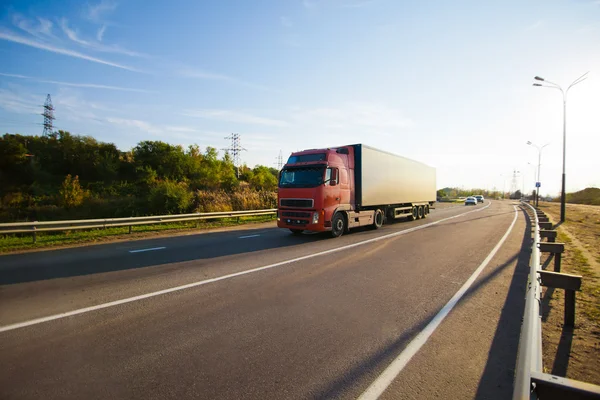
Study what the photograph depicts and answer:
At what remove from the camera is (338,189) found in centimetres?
1194

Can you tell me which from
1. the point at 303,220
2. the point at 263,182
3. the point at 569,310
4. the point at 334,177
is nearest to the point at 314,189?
the point at 334,177

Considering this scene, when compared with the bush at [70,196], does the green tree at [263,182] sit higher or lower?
higher

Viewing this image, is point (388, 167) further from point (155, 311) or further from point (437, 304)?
point (155, 311)

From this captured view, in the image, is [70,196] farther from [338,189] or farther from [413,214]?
[413,214]

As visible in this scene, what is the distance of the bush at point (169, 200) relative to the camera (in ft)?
71.9

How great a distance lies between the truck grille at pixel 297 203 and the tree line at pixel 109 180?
10.7 metres

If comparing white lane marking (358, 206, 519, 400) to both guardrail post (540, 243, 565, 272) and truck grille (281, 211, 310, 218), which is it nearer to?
guardrail post (540, 243, 565, 272)

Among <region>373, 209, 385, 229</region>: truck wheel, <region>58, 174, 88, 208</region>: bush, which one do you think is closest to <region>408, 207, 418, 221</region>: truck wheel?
<region>373, 209, 385, 229</region>: truck wheel

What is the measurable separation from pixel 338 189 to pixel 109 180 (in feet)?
146

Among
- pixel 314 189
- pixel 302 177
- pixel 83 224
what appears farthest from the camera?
pixel 83 224

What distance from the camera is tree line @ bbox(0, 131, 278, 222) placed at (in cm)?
2400

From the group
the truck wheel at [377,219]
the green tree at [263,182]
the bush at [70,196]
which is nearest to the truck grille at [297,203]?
the truck wheel at [377,219]

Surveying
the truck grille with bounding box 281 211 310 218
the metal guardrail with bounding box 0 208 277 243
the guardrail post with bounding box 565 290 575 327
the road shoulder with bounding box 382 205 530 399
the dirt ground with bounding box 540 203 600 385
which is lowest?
the dirt ground with bounding box 540 203 600 385

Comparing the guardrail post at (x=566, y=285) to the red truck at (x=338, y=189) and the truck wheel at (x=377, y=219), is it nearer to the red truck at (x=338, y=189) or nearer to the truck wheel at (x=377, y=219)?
the red truck at (x=338, y=189)
